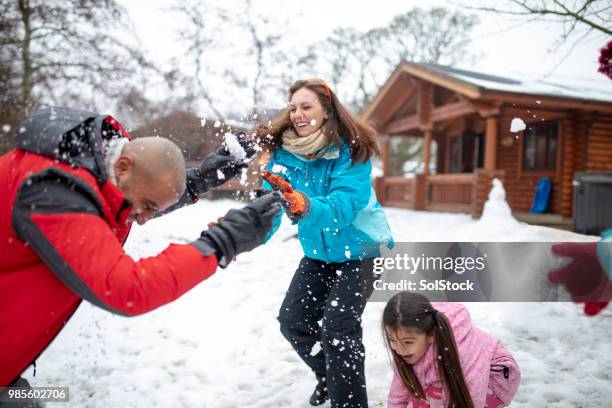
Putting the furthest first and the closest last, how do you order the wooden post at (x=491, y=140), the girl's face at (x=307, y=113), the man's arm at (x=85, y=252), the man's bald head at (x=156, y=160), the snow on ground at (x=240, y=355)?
the wooden post at (x=491, y=140) < the snow on ground at (x=240, y=355) < the girl's face at (x=307, y=113) < the man's bald head at (x=156, y=160) < the man's arm at (x=85, y=252)

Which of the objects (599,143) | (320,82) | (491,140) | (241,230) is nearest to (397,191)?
(491,140)

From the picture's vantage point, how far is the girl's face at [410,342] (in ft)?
6.89

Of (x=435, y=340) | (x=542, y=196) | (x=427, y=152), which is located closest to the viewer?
(x=435, y=340)

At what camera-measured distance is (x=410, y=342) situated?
→ 6.93 ft

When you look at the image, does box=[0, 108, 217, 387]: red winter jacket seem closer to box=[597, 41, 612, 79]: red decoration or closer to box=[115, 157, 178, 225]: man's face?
box=[115, 157, 178, 225]: man's face

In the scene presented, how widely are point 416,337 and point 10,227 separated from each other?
1.68 metres

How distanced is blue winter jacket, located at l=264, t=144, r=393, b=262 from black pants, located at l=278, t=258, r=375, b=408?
11cm

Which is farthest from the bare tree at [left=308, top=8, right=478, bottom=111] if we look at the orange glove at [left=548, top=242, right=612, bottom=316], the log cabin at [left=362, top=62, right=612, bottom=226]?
the orange glove at [left=548, top=242, right=612, bottom=316]

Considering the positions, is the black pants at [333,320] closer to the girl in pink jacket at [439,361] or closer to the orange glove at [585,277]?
the girl in pink jacket at [439,361]

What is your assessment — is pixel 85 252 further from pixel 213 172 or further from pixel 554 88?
pixel 554 88

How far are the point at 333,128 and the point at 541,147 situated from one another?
482 inches

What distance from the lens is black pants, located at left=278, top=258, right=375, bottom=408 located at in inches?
87.9

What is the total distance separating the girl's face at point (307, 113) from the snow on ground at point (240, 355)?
164cm

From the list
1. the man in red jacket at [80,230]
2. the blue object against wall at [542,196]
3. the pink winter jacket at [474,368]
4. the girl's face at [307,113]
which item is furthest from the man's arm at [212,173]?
the blue object against wall at [542,196]
